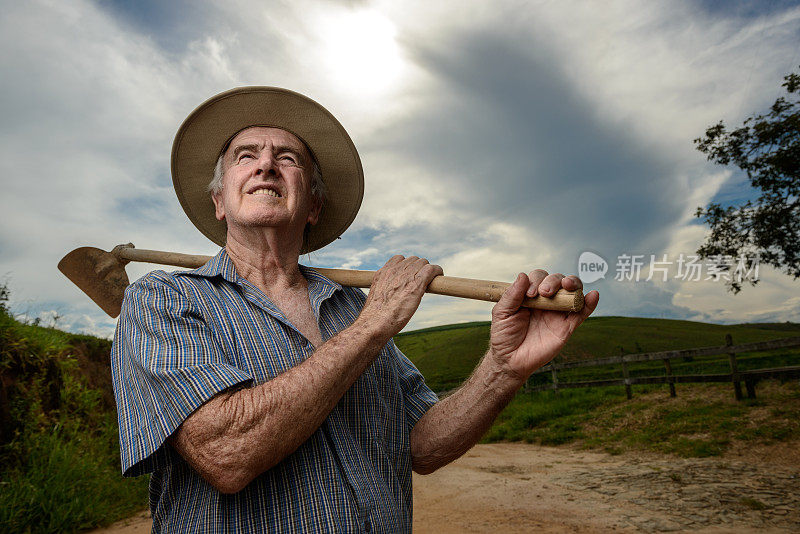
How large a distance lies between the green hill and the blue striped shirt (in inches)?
620

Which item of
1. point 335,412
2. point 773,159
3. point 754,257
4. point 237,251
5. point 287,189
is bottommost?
point 335,412

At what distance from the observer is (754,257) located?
11672mm

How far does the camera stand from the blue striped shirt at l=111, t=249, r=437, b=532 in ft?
4.45

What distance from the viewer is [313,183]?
97.7 inches

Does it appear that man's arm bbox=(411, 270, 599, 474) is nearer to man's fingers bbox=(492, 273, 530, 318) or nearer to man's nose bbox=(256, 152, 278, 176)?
man's fingers bbox=(492, 273, 530, 318)

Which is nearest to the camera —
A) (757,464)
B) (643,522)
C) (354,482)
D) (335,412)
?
(354,482)

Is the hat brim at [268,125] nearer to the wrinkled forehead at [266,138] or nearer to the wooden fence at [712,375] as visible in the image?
the wrinkled forehead at [266,138]

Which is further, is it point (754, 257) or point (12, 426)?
point (754, 257)

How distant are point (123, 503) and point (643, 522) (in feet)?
17.8

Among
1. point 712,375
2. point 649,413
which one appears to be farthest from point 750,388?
point 649,413

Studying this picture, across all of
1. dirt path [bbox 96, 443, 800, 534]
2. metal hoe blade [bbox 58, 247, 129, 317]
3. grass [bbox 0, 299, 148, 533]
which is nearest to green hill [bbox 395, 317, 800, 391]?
dirt path [bbox 96, 443, 800, 534]

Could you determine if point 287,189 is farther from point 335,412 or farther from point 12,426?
point 12,426

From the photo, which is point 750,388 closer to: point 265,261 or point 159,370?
point 265,261

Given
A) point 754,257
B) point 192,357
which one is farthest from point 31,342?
point 754,257
